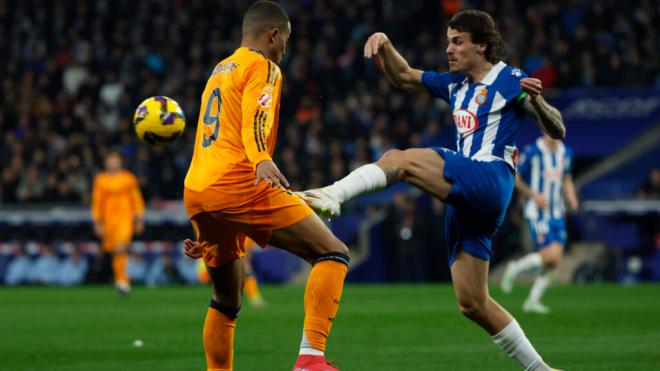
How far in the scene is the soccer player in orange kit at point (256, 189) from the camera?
653 centimetres

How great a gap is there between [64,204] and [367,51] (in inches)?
767

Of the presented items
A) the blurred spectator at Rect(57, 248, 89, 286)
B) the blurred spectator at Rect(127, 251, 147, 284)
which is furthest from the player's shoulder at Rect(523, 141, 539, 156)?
the blurred spectator at Rect(57, 248, 89, 286)

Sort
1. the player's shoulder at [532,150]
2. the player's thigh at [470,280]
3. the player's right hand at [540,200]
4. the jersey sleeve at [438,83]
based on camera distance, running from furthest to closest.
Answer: the player's shoulder at [532,150] → the player's right hand at [540,200] → the jersey sleeve at [438,83] → the player's thigh at [470,280]

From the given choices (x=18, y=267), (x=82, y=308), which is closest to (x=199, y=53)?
(x=18, y=267)

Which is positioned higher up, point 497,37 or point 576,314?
point 497,37

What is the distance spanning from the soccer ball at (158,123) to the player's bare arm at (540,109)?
2.14m

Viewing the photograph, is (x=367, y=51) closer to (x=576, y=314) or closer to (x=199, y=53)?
(x=576, y=314)

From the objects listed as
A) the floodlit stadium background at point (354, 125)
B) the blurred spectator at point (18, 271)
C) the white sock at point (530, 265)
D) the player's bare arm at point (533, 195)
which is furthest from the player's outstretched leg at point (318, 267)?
the blurred spectator at point (18, 271)

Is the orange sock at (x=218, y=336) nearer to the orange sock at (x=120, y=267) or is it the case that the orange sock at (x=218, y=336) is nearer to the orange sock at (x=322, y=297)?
the orange sock at (x=322, y=297)

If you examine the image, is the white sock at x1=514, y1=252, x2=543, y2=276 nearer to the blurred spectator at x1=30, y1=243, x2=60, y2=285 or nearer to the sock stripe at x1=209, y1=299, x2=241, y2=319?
the sock stripe at x1=209, y1=299, x2=241, y2=319

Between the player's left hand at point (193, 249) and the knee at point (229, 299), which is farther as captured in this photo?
the knee at point (229, 299)

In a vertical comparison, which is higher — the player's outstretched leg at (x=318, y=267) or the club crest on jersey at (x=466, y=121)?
the club crest on jersey at (x=466, y=121)

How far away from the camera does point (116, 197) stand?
20.4m

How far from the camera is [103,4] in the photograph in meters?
30.7
